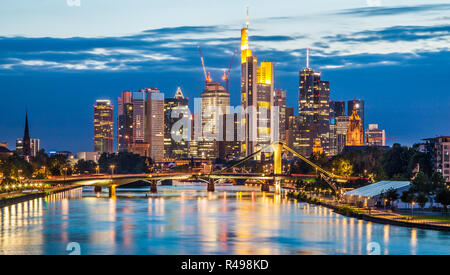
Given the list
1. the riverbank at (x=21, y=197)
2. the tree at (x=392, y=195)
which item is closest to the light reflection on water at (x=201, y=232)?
the riverbank at (x=21, y=197)

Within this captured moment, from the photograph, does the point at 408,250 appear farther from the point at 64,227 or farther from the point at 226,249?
the point at 64,227

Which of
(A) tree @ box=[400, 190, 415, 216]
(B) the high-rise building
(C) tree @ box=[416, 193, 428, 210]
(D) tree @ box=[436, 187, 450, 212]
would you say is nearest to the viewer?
(D) tree @ box=[436, 187, 450, 212]

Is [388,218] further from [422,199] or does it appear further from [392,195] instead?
[392,195]

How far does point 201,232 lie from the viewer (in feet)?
246

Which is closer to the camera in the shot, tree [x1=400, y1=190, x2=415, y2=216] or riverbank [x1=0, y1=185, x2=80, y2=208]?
tree [x1=400, y1=190, x2=415, y2=216]

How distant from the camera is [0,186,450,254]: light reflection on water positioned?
61.2 metres

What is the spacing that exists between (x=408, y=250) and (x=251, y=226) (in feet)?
81.8

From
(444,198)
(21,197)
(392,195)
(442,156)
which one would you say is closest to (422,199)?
(444,198)

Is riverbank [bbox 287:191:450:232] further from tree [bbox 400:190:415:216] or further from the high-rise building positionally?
the high-rise building

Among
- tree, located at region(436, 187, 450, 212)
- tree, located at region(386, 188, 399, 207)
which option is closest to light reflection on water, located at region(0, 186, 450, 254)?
tree, located at region(386, 188, 399, 207)

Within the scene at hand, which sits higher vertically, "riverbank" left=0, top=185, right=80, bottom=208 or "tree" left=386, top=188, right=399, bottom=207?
"tree" left=386, top=188, right=399, bottom=207

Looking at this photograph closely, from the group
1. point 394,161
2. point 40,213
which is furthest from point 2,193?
point 394,161

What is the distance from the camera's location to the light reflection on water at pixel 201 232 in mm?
61250

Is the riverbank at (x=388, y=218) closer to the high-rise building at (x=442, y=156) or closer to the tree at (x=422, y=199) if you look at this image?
the tree at (x=422, y=199)
